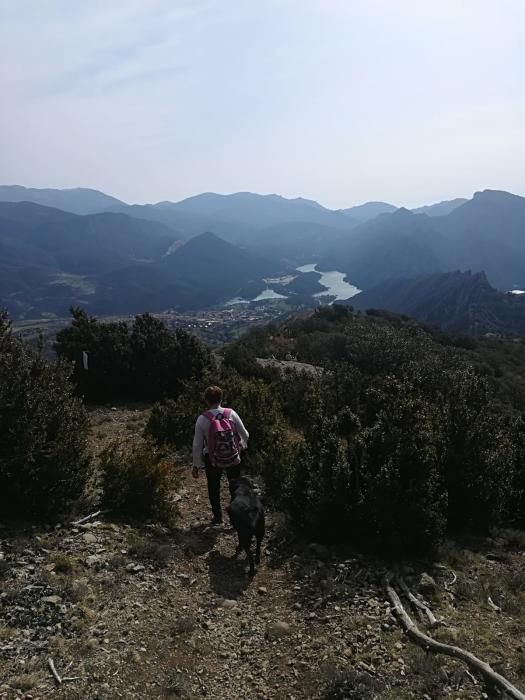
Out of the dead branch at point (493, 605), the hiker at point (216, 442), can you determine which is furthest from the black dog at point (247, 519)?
the dead branch at point (493, 605)

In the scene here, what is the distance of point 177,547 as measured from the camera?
→ 18.3 ft

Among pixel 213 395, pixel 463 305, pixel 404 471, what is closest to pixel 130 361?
pixel 213 395

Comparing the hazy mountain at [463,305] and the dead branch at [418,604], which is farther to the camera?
the hazy mountain at [463,305]

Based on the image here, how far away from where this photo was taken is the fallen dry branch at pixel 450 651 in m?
3.37

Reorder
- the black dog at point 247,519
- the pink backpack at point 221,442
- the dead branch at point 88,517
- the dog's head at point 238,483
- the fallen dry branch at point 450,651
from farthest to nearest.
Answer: the pink backpack at point 221,442, the dog's head at point 238,483, the dead branch at point 88,517, the black dog at point 247,519, the fallen dry branch at point 450,651

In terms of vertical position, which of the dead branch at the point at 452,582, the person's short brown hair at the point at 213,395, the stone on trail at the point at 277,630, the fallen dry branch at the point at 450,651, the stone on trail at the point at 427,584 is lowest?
the dead branch at the point at 452,582

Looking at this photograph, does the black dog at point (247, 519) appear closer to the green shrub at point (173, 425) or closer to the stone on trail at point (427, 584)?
the stone on trail at point (427, 584)

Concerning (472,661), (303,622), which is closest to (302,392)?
(303,622)

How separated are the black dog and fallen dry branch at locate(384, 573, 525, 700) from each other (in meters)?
1.41

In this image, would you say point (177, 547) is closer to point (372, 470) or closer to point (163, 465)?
point (163, 465)

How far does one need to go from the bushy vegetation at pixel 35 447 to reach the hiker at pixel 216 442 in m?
1.39

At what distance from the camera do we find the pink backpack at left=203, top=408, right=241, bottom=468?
6035 millimetres

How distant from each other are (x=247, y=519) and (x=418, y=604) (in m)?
1.73

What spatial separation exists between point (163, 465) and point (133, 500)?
1.81 ft
